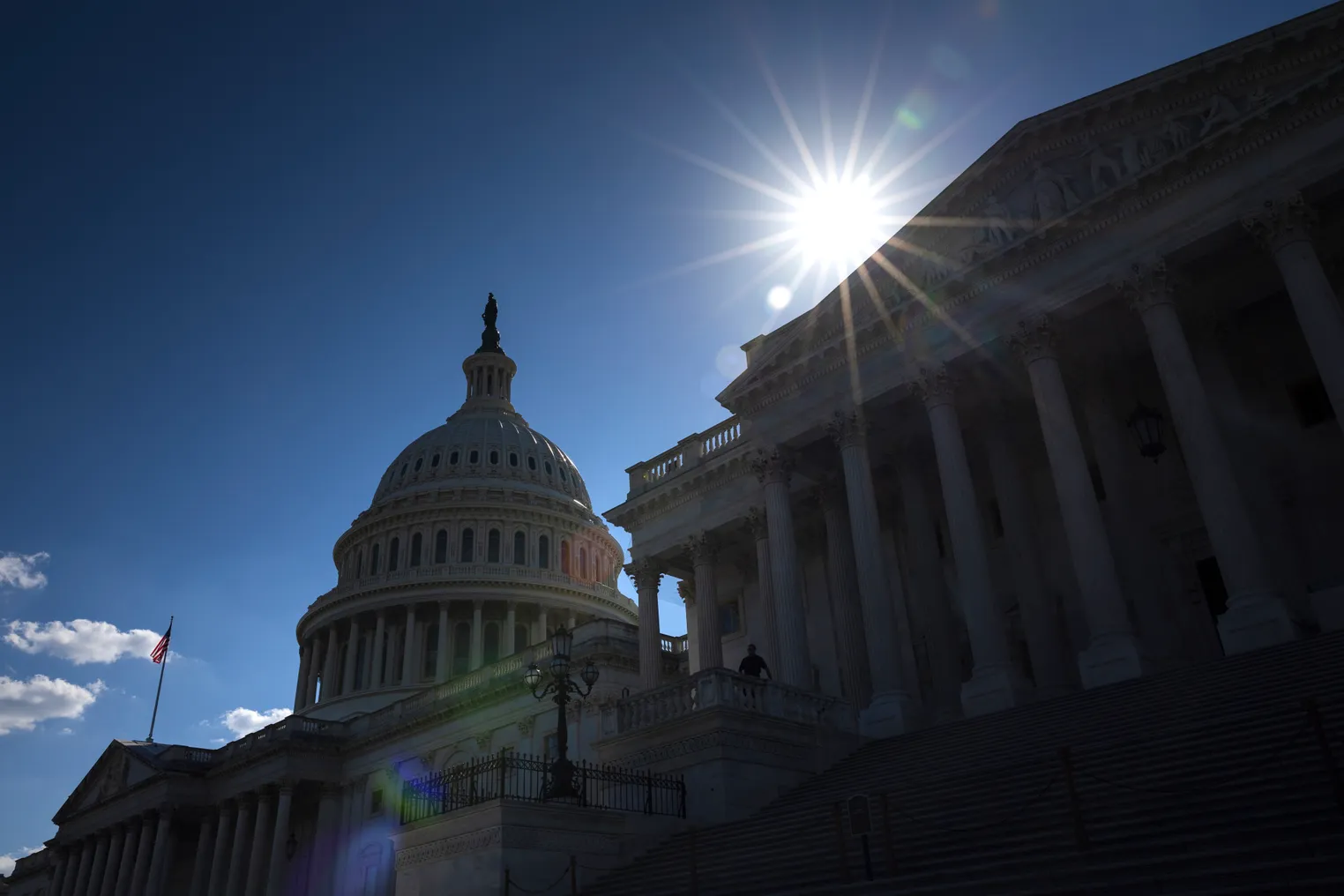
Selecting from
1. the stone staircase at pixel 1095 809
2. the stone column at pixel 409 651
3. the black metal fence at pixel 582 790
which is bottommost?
the stone staircase at pixel 1095 809

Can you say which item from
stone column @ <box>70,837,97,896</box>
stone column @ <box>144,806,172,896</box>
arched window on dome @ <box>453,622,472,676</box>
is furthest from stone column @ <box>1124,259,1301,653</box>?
stone column @ <box>70,837,97,896</box>

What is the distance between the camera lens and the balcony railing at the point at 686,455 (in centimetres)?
3603

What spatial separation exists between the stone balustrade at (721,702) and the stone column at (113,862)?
5884 cm

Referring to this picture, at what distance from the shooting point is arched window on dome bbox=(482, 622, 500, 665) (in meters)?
77.9

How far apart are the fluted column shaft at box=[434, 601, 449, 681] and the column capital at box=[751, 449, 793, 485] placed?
2048 inches

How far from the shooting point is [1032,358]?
25.0 metres

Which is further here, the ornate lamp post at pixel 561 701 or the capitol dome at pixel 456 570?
the capitol dome at pixel 456 570

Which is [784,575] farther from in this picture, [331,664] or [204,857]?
[331,664]

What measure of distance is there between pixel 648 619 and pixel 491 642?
46.1 metres

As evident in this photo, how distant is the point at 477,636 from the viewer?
7856cm

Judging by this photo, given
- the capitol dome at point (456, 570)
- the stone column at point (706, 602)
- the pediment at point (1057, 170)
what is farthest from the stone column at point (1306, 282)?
the capitol dome at point (456, 570)

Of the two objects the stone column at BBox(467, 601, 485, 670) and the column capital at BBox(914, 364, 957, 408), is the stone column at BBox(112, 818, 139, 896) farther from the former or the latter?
the column capital at BBox(914, 364, 957, 408)

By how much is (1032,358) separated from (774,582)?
31.7 ft

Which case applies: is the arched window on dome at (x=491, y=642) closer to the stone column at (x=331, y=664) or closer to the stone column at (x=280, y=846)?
the stone column at (x=331, y=664)
